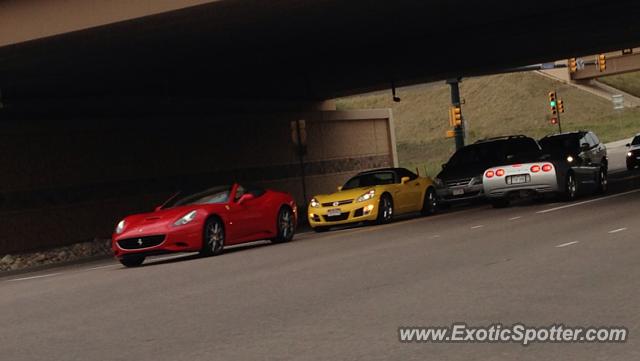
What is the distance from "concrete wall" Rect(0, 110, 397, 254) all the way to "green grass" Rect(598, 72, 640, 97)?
96.1m

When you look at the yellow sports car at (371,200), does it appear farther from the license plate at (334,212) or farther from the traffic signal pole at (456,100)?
the traffic signal pole at (456,100)

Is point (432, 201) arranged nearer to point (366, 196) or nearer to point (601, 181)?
point (366, 196)

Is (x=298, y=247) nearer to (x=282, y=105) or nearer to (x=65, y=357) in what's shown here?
(x=65, y=357)

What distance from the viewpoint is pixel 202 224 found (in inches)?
717

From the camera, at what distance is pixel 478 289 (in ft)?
35.8

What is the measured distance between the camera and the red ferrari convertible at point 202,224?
17953mm

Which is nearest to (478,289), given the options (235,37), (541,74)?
(235,37)

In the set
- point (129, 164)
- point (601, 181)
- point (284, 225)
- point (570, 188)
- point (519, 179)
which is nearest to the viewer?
point (284, 225)

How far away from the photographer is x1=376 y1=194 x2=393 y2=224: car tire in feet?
77.8

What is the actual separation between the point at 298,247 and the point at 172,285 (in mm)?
5470

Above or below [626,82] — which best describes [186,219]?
below

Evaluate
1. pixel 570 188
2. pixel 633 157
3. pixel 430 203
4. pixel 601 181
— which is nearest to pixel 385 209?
pixel 430 203

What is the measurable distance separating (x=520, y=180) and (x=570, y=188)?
1.22 m

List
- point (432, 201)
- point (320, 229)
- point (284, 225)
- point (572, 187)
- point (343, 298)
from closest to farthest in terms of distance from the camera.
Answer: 1. point (343, 298)
2. point (284, 225)
3. point (320, 229)
4. point (572, 187)
5. point (432, 201)
